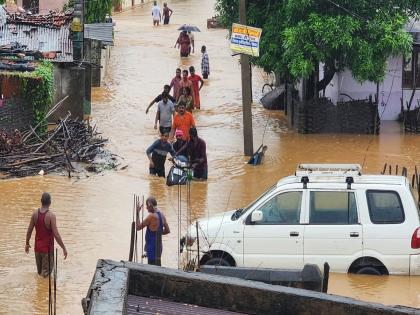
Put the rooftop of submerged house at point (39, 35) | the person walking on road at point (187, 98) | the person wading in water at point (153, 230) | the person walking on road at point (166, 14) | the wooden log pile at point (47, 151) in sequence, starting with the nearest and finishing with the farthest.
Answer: the person wading in water at point (153, 230) → the wooden log pile at point (47, 151) → the person walking on road at point (187, 98) → the rooftop of submerged house at point (39, 35) → the person walking on road at point (166, 14)

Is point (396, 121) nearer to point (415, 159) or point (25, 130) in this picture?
point (415, 159)

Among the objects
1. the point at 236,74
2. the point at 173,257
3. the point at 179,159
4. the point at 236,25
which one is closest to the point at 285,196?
the point at 173,257

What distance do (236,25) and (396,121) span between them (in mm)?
7196

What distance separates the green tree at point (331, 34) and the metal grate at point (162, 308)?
1684cm

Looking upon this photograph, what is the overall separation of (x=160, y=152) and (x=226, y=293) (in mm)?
13092

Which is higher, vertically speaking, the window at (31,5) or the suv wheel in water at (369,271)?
the window at (31,5)

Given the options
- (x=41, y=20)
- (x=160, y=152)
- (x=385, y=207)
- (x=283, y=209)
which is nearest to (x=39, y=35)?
(x=41, y=20)

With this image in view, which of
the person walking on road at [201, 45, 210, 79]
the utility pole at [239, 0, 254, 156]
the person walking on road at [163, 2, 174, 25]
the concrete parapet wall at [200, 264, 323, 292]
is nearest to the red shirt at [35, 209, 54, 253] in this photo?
the concrete parapet wall at [200, 264, 323, 292]

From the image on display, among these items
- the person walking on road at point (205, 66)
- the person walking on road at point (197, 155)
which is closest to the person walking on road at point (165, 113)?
the person walking on road at point (197, 155)

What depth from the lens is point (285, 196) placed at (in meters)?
14.6

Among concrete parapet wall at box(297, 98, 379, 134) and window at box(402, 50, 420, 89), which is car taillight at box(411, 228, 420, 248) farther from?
window at box(402, 50, 420, 89)

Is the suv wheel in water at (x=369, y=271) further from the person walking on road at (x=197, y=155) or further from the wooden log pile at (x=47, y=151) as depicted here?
the wooden log pile at (x=47, y=151)

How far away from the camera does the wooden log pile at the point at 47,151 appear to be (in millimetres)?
21266

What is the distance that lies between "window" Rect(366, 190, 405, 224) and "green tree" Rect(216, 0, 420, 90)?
406 inches
